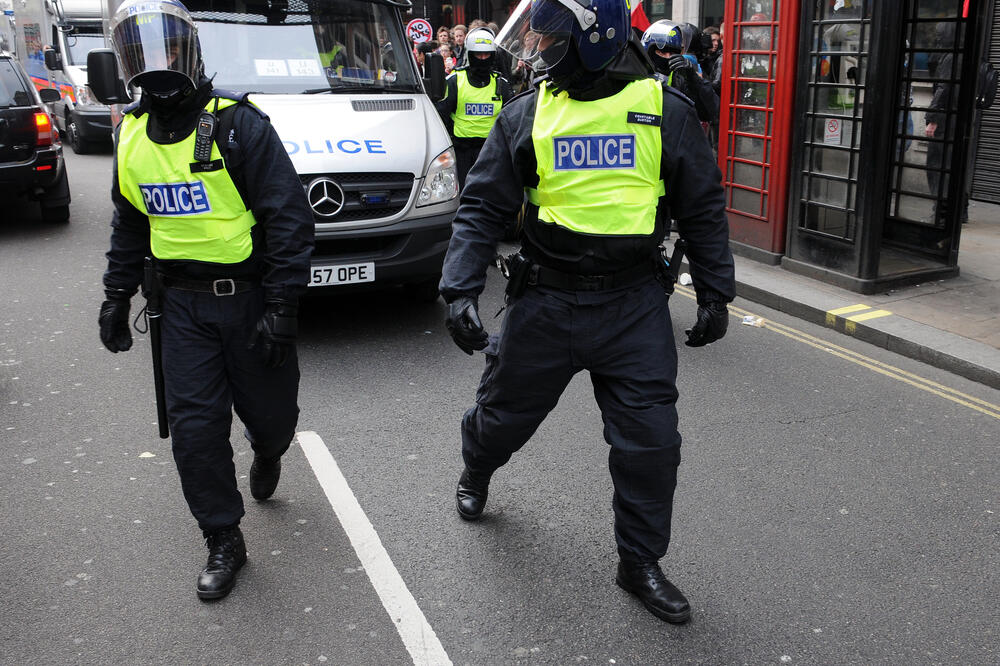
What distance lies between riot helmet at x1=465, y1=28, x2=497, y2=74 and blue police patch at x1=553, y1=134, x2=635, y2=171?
5584 mm

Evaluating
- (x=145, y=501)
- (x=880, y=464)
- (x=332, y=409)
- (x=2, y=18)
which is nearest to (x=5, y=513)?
(x=145, y=501)

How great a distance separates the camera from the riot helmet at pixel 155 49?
3115mm

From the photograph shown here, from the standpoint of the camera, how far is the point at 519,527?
383 centimetres

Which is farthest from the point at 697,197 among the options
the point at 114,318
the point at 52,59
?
the point at 52,59

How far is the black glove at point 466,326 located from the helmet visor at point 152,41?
3.64ft

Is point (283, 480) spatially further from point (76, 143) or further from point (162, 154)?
point (76, 143)

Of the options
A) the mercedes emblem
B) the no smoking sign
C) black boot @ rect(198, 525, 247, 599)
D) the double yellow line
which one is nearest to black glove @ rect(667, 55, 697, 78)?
the double yellow line

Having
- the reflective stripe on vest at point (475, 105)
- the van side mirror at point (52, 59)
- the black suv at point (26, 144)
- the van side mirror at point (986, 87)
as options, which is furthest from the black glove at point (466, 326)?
the van side mirror at point (52, 59)

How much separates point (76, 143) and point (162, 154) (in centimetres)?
1549

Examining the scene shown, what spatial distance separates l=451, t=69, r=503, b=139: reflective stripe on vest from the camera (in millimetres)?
8594

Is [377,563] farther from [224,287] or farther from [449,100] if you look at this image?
[449,100]

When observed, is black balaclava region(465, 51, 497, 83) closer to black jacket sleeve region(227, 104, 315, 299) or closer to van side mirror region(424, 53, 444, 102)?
van side mirror region(424, 53, 444, 102)

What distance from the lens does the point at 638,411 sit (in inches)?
123

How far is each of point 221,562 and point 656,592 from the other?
4.80 ft
